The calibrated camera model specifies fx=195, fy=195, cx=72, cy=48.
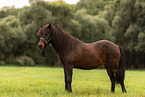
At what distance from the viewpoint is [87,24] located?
128ft

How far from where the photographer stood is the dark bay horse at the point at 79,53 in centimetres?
750

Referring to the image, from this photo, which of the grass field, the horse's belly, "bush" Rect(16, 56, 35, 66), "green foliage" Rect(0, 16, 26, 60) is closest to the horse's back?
the horse's belly

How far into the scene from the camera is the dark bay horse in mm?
7504

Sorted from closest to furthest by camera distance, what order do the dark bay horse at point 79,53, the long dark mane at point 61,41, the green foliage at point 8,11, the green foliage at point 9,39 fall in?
the dark bay horse at point 79,53 < the long dark mane at point 61,41 < the green foliage at point 9,39 < the green foliage at point 8,11

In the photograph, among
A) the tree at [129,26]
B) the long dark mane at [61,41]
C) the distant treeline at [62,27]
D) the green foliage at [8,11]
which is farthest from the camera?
the green foliage at [8,11]

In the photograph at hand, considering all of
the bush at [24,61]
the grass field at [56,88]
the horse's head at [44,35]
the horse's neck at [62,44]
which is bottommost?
the bush at [24,61]

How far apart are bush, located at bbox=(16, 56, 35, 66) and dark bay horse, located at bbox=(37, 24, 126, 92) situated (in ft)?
84.7

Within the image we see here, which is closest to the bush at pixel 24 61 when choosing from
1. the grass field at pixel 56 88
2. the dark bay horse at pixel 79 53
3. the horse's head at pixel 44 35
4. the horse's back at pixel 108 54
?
the grass field at pixel 56 88

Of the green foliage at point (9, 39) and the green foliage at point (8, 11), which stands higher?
the green foliage at point (8, 11)

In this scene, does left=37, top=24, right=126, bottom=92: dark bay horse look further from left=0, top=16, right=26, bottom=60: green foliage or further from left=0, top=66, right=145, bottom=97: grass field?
left=0, top=16, right=26, bottom=60: green foliage

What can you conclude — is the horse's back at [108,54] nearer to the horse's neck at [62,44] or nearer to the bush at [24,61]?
the horse's neck at [62,44]

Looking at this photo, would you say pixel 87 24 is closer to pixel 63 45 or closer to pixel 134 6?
pixel 134 6

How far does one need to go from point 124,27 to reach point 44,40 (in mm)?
30462

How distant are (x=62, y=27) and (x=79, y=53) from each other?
94.5 ft
